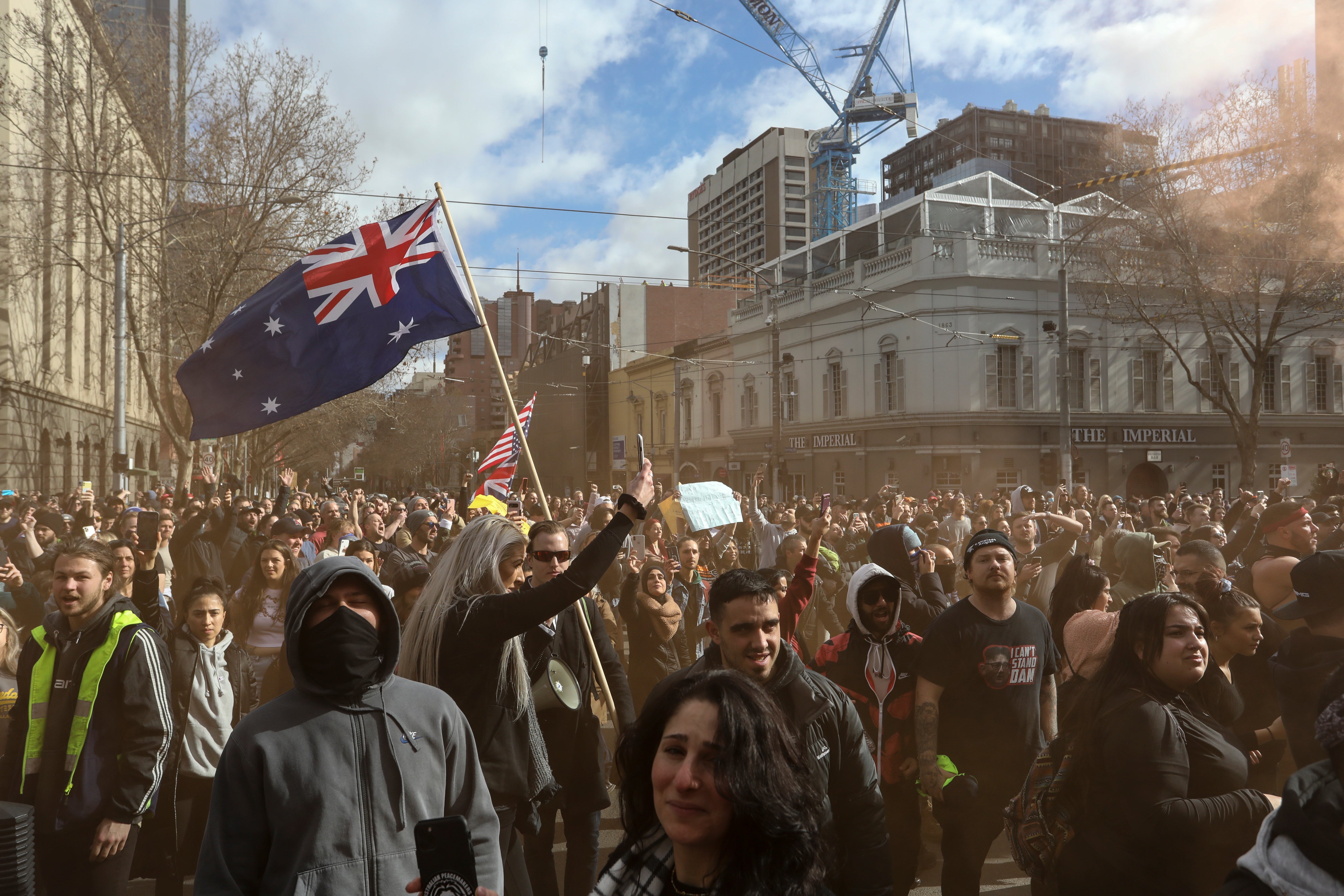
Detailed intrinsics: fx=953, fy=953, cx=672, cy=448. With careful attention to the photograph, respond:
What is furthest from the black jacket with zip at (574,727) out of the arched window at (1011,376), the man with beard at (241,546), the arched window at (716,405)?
the arched window at (716,405)

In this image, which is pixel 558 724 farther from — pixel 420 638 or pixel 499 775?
pixel 420 638

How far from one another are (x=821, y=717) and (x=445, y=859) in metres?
1.49

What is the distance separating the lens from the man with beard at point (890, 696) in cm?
411

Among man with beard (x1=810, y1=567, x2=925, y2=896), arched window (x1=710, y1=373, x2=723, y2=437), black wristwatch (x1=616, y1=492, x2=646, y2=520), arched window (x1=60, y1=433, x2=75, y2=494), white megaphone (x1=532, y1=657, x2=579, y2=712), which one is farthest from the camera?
arched window (x1=710, y1=373, x2=723, y2=437)

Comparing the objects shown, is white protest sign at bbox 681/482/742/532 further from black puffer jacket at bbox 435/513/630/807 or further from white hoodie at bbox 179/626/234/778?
black puffer jacket at bbox 435/513/630/807

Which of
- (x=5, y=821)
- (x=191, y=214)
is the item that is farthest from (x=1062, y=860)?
(x=191, y=214)

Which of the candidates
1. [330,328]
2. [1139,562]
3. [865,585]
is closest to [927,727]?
[865,585]

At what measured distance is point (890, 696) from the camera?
4.20m

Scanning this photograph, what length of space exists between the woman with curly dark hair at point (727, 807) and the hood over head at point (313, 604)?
33.0 inches

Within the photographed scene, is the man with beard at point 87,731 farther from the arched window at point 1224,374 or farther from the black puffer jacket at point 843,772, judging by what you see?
the arched window at point 1224,374

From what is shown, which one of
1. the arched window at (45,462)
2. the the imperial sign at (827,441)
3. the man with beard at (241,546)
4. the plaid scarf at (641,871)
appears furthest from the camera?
the the imperial sign at (827,441)

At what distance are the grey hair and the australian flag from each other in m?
2.38

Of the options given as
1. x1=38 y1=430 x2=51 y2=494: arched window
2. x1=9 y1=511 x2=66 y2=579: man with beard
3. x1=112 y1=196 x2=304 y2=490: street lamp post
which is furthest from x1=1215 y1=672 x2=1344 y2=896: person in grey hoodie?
x1=38 y1=430 x2=51 y2=494: arched window

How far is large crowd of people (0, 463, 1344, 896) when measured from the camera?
6.13 feet
